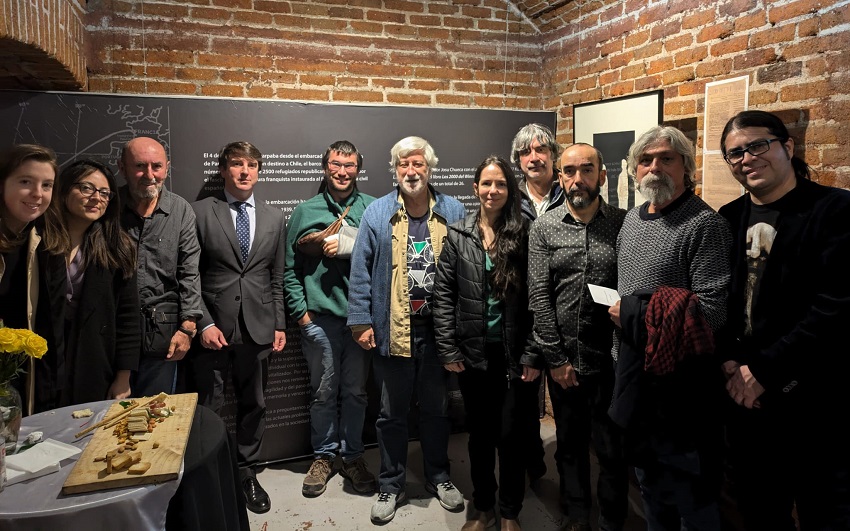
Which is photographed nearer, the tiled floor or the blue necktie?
the tiled floor

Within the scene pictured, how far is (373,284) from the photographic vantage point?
9.86ft

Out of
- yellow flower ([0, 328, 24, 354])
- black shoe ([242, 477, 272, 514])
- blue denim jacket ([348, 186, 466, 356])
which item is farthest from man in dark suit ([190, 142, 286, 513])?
yellow flower ([0, 328, 24, 354])

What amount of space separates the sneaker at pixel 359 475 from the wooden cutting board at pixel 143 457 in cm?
144

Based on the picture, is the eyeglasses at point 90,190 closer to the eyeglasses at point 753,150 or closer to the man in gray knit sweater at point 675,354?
the man in gray knit sweater at point 675,354

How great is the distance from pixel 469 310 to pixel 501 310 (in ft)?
0.48

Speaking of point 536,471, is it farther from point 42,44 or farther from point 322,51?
point 42,44

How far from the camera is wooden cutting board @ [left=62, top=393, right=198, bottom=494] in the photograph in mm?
1585

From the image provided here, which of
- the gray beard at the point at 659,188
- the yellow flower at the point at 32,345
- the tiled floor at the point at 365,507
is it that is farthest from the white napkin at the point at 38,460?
the gray beard at the point at 659,188

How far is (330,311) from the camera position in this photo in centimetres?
324

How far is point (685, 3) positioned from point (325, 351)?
9.16 feet

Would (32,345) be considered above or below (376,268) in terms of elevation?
below

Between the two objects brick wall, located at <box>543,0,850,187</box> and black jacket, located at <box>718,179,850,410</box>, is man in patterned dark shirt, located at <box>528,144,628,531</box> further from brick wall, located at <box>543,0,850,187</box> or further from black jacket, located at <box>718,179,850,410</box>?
brick wall, located at <box>543,0,850,187</box>

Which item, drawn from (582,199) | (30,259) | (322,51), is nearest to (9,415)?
(30,259)

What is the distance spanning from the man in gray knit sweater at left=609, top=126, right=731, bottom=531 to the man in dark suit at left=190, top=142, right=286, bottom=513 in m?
1.83
